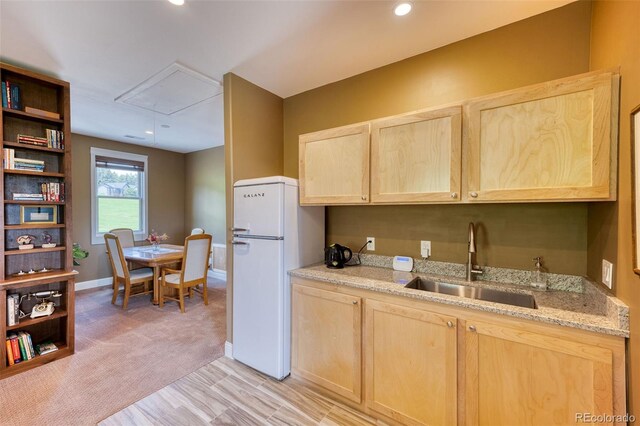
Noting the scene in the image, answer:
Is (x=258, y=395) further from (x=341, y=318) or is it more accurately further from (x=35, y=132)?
(x=35, y=132)

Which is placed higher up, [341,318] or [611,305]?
[611,305]

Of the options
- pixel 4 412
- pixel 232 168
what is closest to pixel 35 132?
pixel 232 168

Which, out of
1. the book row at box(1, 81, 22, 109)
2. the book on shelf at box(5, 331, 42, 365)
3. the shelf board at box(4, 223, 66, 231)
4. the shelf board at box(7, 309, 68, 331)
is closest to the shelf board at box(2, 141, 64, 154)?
the book row at box(1, 81, 22, 109)

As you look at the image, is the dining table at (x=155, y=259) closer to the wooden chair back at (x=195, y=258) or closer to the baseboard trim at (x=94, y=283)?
the wooden chair back at (x=195, y=258)

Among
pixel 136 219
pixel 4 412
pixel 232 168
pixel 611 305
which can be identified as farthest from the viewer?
pixel 136 219

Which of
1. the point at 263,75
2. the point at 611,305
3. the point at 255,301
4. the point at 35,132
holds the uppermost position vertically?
the point at 263,75

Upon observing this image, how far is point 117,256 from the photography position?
3.74 meters

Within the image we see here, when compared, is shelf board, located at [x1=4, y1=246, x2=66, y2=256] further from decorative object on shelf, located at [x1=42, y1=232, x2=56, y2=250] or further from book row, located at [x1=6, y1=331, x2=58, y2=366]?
book row, located at [x1=6, y1=331, x2=58, y2=366]

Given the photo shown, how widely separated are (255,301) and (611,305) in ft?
7.03

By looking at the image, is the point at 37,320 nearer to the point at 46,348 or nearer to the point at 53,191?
the point at 46,348

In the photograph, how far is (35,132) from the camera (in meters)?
2.53

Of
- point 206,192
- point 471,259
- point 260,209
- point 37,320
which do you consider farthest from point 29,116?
point 471,259

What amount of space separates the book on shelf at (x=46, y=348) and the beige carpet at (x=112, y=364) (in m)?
0.14

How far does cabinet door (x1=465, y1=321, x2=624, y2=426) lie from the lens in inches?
45.6
